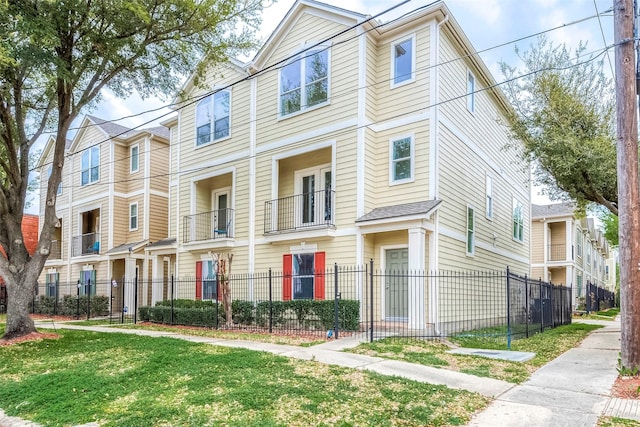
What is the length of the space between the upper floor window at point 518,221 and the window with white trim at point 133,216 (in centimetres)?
1777

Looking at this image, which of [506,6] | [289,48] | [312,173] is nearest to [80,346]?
[312,173]

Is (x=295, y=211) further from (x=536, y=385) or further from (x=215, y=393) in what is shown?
(x=536, y=385)

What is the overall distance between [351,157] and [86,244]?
18194 mm

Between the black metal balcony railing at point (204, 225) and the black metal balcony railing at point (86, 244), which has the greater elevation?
the black metal balcony railing at point (204, 225)

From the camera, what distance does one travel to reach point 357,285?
13414 millimetres

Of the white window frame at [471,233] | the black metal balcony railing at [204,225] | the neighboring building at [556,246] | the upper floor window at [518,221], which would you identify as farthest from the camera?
the neighboring building at [556,246]

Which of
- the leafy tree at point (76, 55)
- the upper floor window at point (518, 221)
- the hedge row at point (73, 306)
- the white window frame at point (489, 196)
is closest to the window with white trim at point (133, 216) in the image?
the hedge row at point (73, 306)

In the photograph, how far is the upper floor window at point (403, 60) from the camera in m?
13.9

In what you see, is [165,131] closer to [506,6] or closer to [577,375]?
[506,6]

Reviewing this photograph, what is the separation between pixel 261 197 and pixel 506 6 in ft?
30.6

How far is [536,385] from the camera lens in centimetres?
705

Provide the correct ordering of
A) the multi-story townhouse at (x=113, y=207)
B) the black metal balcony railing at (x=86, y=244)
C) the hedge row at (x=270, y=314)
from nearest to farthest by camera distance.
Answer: the hedge row at (x=270, y=314) < the multi-story townhouse at (x=113, y=207) < the black metal balcony railing at (x=86, y=244)

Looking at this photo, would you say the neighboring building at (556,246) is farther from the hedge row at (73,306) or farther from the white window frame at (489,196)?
the hedge row at (73,306)

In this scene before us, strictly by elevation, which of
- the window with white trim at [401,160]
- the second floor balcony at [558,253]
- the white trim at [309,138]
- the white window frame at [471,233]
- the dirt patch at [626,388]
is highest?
the white trim at [309,138]
